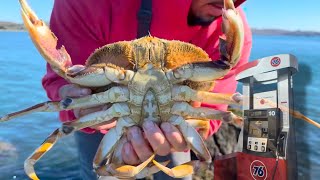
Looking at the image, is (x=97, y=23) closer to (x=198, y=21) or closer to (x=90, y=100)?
(x=198, y=21)

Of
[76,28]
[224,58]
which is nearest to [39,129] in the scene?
[76,28]

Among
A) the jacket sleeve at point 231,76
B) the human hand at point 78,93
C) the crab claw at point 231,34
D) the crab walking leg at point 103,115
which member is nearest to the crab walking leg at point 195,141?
the crab walking leg at point 103,115

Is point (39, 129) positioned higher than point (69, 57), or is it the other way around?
point (69, 57)

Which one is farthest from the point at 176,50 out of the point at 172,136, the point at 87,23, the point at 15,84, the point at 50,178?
the point at 15,84

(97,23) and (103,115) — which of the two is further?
(97,23)

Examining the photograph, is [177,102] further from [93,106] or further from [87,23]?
[87,23]

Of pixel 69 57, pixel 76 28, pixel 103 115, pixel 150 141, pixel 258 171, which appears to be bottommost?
pixel 258 171

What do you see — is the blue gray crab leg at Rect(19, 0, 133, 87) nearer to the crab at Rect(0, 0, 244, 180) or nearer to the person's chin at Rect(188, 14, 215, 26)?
the crab at Rect(0, 0, 244, 180)
